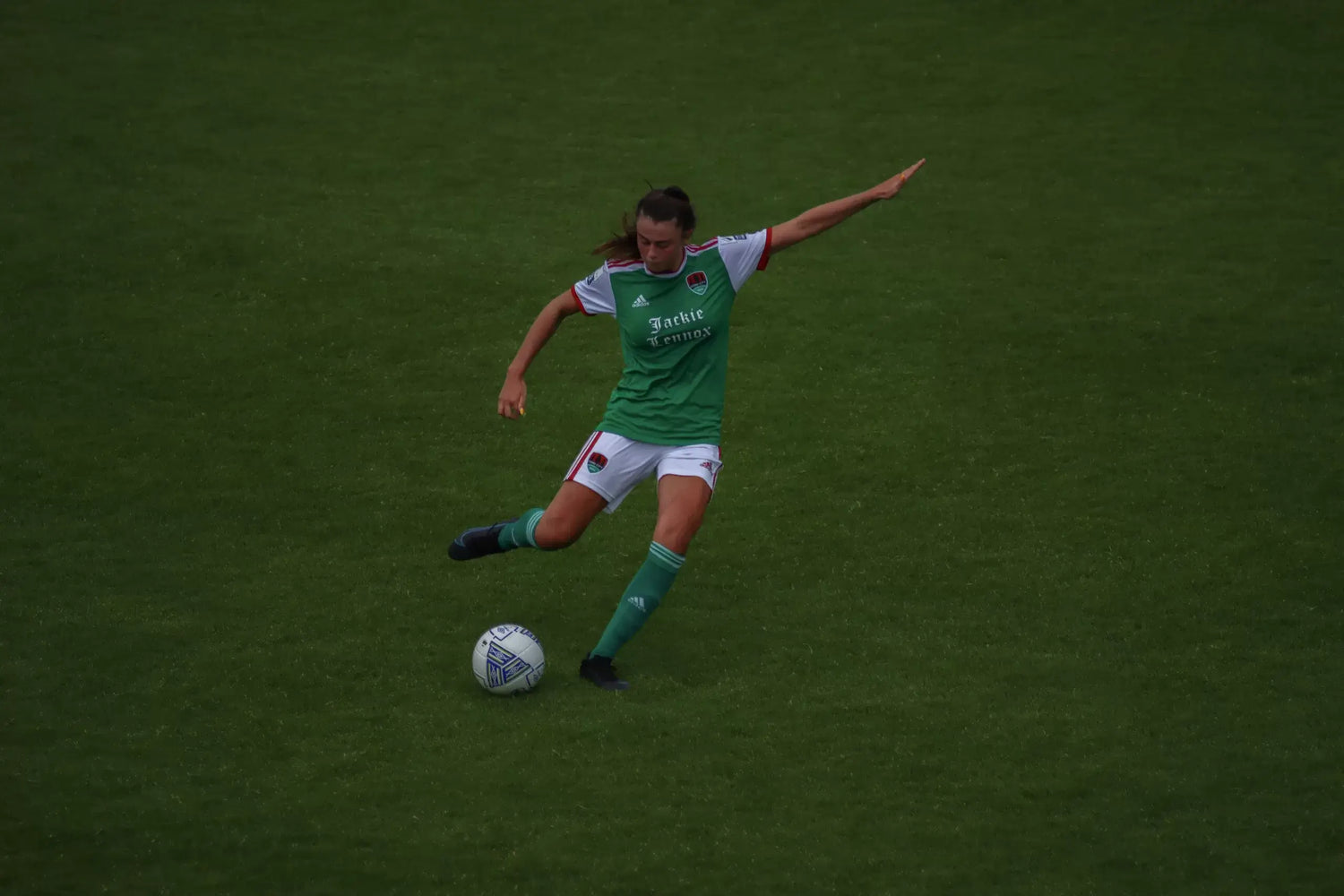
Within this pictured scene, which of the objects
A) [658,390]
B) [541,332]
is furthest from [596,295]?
[658,390]

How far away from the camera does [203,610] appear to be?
7848mm

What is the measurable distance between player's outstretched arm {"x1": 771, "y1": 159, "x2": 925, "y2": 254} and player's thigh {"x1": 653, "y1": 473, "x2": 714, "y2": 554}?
1202mm

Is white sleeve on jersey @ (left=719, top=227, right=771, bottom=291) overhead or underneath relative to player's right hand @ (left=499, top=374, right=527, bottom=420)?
overhead

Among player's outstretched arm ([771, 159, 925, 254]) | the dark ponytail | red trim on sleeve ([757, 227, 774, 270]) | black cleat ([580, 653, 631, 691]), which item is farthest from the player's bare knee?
player's outstretched arm ([771, 159, 925, 254])

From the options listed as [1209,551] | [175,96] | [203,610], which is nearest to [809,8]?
[175,96]

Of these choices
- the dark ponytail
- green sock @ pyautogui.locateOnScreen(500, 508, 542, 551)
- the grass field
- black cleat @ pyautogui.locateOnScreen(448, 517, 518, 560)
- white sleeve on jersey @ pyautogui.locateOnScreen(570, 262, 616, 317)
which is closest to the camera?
the grass field

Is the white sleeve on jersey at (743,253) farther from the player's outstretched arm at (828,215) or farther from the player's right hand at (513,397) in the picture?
the player's right hand at (513,397)

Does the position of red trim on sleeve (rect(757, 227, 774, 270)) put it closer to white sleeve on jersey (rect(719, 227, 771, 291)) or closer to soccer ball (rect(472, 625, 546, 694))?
white sleeve on jersey (rect(719, 227, 771, 291))

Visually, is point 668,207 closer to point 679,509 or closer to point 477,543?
point 679,509

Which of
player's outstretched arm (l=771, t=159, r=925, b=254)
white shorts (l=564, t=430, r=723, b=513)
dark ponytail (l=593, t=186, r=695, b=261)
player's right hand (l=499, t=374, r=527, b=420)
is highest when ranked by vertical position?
dark ponytail (l=593, t=186, r=695, b=261)

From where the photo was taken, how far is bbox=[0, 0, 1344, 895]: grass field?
6.25 m

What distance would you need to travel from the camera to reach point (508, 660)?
6.96m

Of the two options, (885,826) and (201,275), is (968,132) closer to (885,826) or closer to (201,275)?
(201,275)

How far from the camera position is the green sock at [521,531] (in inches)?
294
